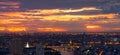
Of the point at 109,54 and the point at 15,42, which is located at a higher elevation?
the point at 15,42

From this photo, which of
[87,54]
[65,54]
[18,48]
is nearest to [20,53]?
[18,48]

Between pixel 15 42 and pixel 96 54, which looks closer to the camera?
pixel 15 42

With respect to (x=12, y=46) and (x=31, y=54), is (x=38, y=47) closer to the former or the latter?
(x=12, y=46)

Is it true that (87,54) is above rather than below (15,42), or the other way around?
below

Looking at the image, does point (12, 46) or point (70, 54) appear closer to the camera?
point (12, 46)

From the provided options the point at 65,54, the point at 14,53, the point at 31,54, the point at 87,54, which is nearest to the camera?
the point at 14,53

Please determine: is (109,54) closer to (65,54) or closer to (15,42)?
(65,54)

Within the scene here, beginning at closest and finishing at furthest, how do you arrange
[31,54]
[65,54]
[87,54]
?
[65,54] → [31,54] → [87,54]

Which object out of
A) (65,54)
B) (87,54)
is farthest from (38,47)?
(87,54)
